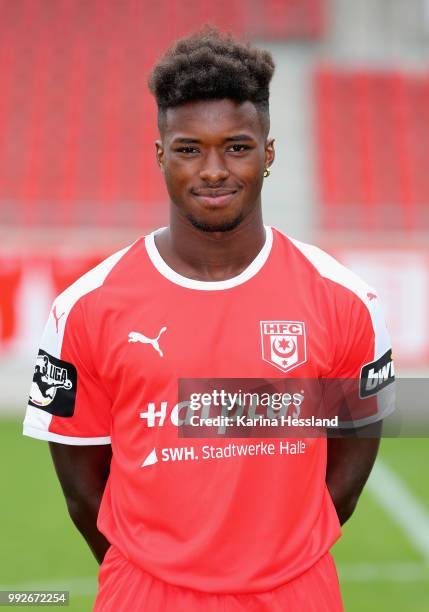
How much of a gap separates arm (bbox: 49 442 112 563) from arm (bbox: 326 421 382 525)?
0.59 meters

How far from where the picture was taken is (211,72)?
6.62ft

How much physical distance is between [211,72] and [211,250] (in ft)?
1.33

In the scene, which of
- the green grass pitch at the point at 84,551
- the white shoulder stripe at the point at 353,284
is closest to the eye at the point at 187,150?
the white shoulder stripe at the point at 353,284


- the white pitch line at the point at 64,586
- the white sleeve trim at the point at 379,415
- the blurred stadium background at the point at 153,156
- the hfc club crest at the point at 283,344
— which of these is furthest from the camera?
the blurred stadium background at the point at 153,156

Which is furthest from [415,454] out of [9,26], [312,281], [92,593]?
[9,26]

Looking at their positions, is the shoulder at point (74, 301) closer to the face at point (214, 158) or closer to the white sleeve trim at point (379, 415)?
the face at point (214, 158)

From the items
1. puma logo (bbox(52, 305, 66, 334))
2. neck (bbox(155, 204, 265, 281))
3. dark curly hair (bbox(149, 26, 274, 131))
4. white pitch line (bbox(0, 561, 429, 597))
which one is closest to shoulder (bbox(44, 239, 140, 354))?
puma logo (bbox(52, 305, 66, 334))

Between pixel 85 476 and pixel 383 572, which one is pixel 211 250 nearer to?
pixel 85 476

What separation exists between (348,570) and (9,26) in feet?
31.8

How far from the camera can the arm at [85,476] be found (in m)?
2.33

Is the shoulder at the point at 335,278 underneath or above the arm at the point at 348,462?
above

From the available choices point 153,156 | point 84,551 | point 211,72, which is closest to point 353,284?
point 211,72

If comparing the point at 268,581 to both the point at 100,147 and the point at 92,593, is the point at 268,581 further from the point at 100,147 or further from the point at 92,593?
the point at 100,147

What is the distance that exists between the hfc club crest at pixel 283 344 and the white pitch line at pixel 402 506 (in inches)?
128
